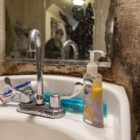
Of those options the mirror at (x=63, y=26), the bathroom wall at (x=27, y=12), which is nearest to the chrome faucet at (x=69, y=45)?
the mirror at (x=63, y=26)

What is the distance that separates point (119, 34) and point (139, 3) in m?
0.10

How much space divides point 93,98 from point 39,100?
176 mm

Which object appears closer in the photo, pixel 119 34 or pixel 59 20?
pixel 119 34

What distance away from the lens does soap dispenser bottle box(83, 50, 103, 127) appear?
35cm

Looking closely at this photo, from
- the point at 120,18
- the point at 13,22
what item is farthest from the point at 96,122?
the point at 13,22

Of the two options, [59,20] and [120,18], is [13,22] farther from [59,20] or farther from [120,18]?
[120,18]

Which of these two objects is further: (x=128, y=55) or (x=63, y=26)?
(x=63, y=26)

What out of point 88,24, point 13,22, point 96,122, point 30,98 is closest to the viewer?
point 96,122

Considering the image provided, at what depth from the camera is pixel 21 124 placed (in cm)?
42

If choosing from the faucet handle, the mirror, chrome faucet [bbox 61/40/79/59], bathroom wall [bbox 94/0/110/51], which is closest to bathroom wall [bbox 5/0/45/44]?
the mirror

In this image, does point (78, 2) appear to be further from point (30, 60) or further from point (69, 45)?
point (30, 60)

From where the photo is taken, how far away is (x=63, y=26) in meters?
0.61

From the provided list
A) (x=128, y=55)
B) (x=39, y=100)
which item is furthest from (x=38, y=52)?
(x=128, y=55)

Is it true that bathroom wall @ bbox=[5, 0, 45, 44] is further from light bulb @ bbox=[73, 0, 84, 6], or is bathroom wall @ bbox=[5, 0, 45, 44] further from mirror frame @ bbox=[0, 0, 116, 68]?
light bulb @ bbox=[73, 0, 84, 6]
